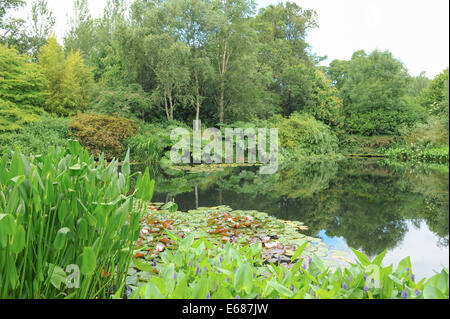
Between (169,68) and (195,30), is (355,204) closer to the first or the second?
(169,68)

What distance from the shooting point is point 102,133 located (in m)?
8.46

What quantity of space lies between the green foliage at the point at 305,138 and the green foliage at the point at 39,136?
777 cm

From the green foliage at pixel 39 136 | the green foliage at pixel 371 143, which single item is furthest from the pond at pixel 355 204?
the green foliage at pixel 39 136

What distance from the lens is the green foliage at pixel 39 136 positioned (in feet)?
24.3

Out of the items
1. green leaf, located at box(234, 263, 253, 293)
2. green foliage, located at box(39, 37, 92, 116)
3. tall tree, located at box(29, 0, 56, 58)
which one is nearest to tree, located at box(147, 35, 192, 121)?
green foliage, located at box(39, 37, 92, 116)

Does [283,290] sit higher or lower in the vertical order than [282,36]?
lower

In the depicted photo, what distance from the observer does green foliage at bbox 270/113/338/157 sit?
1180 cm

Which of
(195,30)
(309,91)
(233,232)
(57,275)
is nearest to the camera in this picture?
(57,275)

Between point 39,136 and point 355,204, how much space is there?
8.30 meters

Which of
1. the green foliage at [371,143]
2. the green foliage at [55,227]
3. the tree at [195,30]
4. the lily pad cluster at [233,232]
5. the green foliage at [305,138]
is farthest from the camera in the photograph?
the green foliage at [305,138]

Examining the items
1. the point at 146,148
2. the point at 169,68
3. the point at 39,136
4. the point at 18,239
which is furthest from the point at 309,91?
the point at 18,239

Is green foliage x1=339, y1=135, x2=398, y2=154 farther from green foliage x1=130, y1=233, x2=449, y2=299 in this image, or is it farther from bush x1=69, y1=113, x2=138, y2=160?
bush x1=69, y1=113, x2=138, y2=160

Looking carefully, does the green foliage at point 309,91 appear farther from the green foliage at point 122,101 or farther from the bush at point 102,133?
the bush at point 102,133
